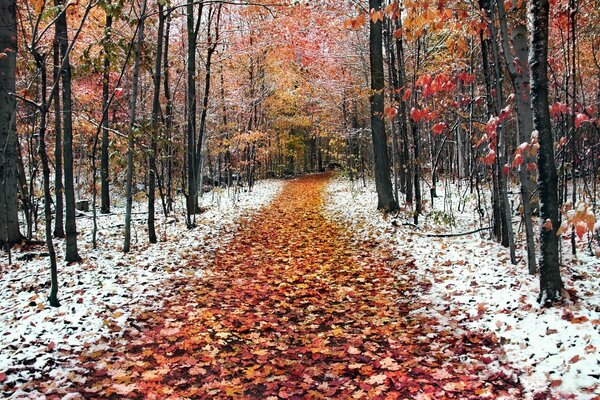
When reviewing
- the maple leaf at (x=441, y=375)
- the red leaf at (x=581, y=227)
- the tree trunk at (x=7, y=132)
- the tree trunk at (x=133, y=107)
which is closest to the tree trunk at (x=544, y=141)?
the maple leaf at (x=441, y=375)

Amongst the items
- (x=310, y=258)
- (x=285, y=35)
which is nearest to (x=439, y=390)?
(x=310, y=258)

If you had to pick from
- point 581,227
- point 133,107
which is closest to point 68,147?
point 133,107

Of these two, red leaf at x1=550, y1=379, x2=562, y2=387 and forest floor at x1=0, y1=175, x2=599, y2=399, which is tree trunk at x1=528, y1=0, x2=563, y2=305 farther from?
red leaf at x1=550, y1=379, x2=562, y2=387

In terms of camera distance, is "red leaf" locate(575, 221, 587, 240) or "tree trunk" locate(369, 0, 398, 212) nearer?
"red leaf" locate(575, 221, 587, 240)

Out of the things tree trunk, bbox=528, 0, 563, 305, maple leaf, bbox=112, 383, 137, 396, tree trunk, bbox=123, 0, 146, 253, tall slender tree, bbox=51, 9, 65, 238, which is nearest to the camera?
maple leaf, bbox=112, 383, 137, 396

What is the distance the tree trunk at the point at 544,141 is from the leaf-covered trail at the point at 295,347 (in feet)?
3.44

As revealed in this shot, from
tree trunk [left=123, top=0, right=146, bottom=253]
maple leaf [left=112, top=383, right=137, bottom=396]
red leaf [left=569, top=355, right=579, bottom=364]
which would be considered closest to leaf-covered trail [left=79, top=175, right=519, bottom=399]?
maple leaf [left=112, top=383, right=137, bottom=396]

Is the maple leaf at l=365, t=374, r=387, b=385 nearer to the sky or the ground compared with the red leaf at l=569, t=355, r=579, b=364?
nearer to the ground

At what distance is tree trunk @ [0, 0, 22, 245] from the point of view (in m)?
7.99

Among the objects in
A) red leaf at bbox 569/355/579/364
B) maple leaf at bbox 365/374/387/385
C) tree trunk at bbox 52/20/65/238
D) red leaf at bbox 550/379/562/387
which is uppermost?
tree trunk at bbox 52/20/65/238

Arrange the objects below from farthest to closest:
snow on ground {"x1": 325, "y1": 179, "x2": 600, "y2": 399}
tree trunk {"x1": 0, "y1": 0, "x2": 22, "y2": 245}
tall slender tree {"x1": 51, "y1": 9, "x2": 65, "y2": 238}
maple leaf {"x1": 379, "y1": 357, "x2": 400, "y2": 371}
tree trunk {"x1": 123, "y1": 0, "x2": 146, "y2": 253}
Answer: tree trunk {"x1": 0, "y1": 0, "x2": 22, "y2": 245} < tree trunk {"x1": 123, "y1": 0, "x2": 146, "y2": 253} < tall slender tree {"x1": 51, "y1": 9, "x2": 65, "y2": 238} < maple leaf {"x1": 379, "y1": 357, "x2": 400, "y2": 371} < snow on ground {"x1": 325, "y1": 179, "x2": 600, "y2": 399}

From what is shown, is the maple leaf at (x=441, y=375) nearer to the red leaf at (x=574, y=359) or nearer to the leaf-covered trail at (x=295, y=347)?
the leaf-covered trail at (x=295, y=347)

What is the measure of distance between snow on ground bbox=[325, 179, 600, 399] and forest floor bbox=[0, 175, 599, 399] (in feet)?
0.07

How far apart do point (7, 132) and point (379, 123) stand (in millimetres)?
9958
